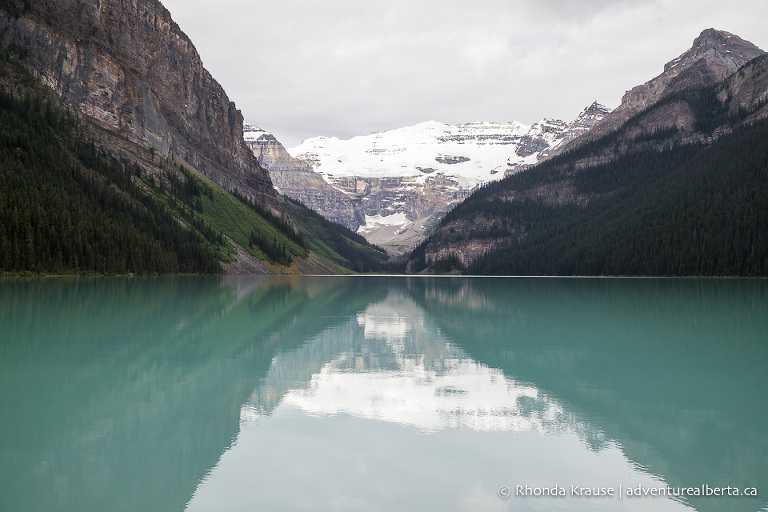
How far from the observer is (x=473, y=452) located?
12.4 meters

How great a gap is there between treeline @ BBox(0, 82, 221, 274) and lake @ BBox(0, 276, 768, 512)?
69.2 meters

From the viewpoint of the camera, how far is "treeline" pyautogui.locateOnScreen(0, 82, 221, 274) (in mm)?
89125

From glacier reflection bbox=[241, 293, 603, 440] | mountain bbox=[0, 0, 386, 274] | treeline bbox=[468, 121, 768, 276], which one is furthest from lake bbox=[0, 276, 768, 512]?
treeline bbox=[468, 121, 768, 276]

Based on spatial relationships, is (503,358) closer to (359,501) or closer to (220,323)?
(359,501)

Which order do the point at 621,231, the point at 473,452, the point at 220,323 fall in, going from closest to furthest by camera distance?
the point at 473,452 → the point at 220,323 → the point at 621,231

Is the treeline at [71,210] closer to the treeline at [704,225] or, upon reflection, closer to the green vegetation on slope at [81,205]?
the green vegetation on slope at [81,205]

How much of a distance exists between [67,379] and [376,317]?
27358mm

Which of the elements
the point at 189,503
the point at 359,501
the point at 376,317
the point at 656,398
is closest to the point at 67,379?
the point at 189,503

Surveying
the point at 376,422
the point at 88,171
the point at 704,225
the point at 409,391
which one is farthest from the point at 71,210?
the point at 704,225

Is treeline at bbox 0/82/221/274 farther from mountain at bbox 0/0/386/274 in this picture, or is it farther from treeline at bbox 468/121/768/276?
treeline at bbox 468/121/768/276

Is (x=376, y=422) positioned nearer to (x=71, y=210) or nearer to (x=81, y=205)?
(x=71, y=210)

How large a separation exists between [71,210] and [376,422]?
106223mm

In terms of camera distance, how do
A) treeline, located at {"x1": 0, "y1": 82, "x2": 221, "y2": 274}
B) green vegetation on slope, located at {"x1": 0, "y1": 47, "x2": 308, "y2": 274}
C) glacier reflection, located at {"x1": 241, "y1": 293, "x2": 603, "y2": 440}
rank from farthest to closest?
green vegetation on slope, located at {"x1": 0, "y1": 47, "x2": 308, "y2": 274} < treeline, located at {"x1": 0, "y1": 82, "x2": 221, "y2": 274} < glacier reflection, located at {"x1": 241, "y1": 293, "x2": 603, "y2": 440}

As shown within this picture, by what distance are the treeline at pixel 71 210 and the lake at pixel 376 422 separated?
227 feet
